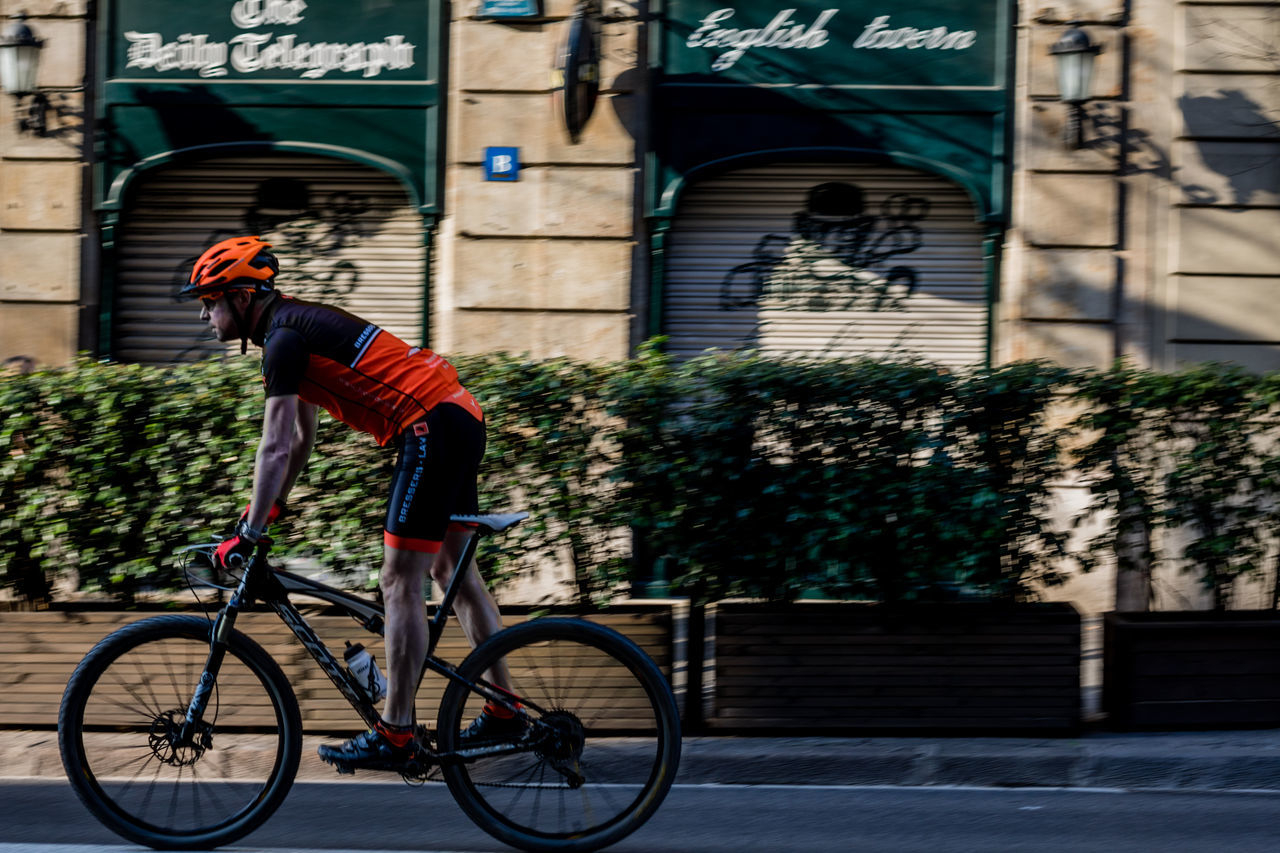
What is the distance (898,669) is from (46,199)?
701 cm

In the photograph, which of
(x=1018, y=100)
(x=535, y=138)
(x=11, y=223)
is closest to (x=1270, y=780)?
(x=1018, y=100)

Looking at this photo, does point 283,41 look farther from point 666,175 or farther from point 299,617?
point 299,617

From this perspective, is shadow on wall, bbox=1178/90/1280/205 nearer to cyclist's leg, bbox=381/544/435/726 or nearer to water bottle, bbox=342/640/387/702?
cyclist's leg, bbox=381/544/435/726

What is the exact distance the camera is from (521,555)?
570cm

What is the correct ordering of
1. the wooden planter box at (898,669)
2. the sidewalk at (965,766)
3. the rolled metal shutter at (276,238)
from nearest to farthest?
the sidewalk at (965,766) → the wooden planter box at (898,669) → the rolled metal shutter at (276,238)

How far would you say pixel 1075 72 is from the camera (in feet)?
27.9

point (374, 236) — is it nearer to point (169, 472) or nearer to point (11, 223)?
point (11, 223)

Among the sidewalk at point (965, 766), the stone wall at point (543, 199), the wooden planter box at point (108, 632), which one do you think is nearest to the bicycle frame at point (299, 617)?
the sidewalk at point (965, 766)

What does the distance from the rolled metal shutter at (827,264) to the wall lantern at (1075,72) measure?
0.86m

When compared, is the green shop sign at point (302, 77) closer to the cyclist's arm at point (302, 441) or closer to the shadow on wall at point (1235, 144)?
the cyclist's arm at point (302, 441)

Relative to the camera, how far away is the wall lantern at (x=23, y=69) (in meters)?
8.88

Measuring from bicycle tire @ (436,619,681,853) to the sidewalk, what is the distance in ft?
3.90

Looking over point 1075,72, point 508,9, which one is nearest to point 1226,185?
point 1075,72

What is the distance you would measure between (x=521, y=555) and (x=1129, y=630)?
267 centimetres
